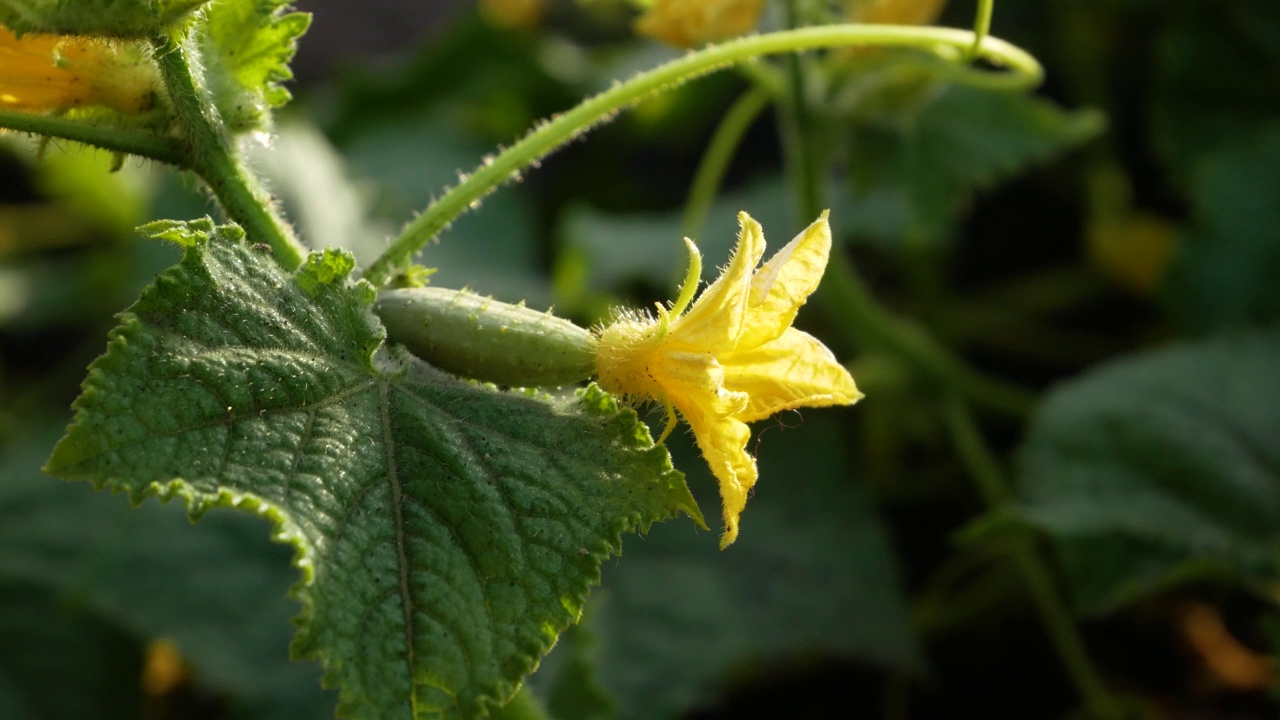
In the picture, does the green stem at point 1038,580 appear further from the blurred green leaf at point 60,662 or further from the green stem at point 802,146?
the blurred green leaf at point 60,662

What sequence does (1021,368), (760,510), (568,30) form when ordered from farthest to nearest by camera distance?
(568,30) → (1021,368) → (760,510)

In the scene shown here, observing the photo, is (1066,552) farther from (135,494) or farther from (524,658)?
(135,494)

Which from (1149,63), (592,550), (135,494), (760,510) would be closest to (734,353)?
(592,550)

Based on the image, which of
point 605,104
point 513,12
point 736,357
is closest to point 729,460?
point 736,357

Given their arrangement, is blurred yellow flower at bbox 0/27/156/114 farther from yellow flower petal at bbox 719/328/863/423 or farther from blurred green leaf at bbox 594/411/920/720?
blurred green leaf at bbox 594/411/920/720

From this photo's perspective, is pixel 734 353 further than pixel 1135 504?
No

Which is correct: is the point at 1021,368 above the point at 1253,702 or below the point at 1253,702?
above
